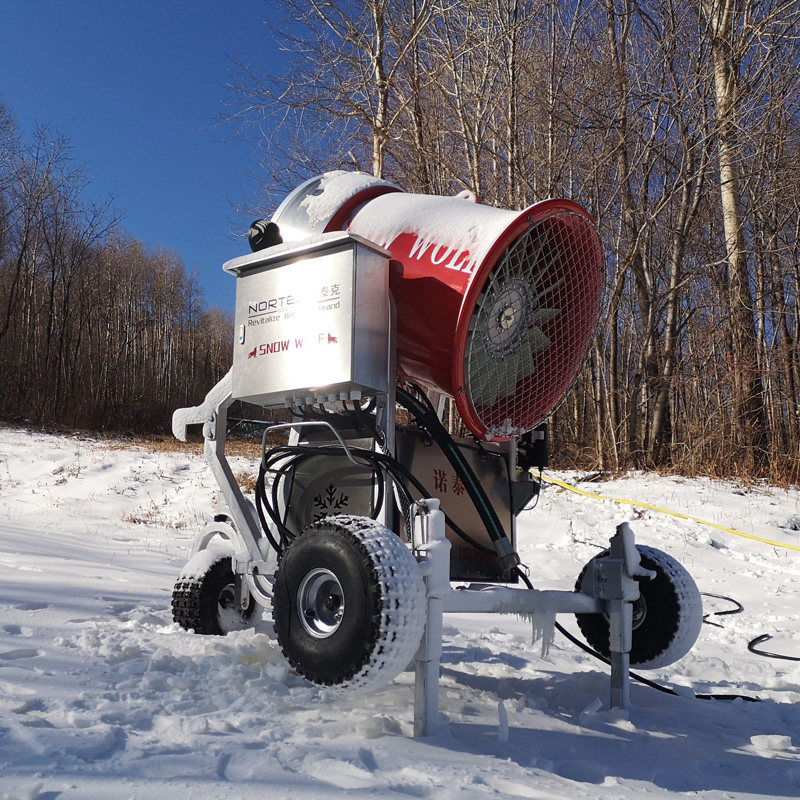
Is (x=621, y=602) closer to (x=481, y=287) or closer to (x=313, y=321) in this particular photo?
(x=481, y=287)

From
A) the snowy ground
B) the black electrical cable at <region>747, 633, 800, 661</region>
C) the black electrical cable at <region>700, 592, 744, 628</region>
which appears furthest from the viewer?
the black electrical cable at <region>700, 592, 744, 628</region>

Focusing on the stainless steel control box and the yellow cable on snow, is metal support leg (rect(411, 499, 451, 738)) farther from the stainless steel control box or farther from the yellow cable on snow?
the yellow cable on snow

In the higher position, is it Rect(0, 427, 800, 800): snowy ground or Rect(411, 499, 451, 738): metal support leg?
Rect(411, 499, 451, 738): metal support leg

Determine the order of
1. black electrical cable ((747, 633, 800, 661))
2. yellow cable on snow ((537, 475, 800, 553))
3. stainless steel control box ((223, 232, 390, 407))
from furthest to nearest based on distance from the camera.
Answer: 1. yellow cable on snow ((537, 475, 800, 553))
2. black electrical cable ((747, 633, 800, 661))
3. stainless steel control box ((223, 232, 390, 407))

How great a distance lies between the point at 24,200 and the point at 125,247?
11110 mm

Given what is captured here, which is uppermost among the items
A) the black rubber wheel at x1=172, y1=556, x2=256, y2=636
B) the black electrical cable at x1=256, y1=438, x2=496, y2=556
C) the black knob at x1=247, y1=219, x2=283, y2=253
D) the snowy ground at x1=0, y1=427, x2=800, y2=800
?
the black knob at x1=247, y1=219, x2=283, y2=253

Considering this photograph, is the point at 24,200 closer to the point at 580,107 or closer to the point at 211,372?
the point at 211,372

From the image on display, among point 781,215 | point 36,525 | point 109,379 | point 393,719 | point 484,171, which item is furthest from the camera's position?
point 109,379

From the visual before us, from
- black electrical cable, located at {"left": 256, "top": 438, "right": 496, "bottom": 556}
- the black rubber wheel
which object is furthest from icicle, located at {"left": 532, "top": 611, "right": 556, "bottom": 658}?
the black rubber wheel

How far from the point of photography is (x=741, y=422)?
402 inches

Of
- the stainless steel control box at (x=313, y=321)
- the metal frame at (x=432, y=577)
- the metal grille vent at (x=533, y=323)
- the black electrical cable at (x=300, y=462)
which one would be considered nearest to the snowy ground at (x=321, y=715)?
the metal frame at (x=432, y=577)

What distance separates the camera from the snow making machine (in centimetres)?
193

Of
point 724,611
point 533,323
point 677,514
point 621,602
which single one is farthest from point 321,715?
point 677,514

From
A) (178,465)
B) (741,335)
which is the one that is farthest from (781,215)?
(178,465)
